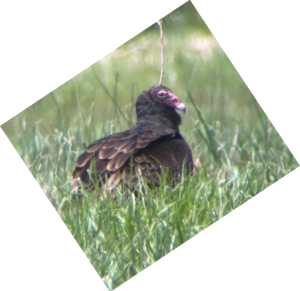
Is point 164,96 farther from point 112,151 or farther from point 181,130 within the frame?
point 112,151

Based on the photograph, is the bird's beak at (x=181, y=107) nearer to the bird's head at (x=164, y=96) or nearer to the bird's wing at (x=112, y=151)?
the bird's head at (x=164, y=96)

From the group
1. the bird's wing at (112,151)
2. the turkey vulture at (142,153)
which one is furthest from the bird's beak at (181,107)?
the bird's wing at (112,151)

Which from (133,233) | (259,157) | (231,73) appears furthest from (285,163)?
(133,233)

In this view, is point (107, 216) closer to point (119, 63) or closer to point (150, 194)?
point (150, 194)

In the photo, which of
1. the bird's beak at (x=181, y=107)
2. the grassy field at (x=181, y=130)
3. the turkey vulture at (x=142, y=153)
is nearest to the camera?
the grassy field at (x=181, y=130)

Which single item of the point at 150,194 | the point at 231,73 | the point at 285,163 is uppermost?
the point at 231,73

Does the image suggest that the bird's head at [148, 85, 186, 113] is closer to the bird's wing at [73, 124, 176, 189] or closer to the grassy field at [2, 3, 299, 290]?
the grassy field at [2, 3, 299, 290]
